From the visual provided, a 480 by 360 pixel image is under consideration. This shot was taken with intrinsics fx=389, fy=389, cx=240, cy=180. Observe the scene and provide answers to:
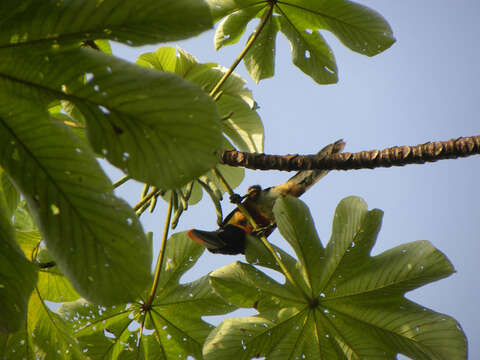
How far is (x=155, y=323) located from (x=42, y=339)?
0.43 metres

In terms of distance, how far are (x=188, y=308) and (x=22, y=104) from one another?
106 centimetres

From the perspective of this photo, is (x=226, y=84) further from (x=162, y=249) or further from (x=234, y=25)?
(x=162, y=249)

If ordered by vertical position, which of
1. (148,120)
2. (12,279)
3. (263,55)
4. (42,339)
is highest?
(263,55)

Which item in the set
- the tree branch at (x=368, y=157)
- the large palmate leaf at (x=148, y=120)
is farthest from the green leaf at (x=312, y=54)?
the large palmate leaf at (x=148, y=120)

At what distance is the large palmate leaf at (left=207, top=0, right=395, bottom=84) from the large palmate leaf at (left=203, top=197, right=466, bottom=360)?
65cm

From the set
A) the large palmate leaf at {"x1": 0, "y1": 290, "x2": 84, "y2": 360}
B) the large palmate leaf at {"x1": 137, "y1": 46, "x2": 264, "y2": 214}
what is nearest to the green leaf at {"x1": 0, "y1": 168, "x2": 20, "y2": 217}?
the large palmate leaf at {"x1": 0, "y1": 290, "x2": 84, "y2": 360}

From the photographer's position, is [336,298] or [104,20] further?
[336,298]

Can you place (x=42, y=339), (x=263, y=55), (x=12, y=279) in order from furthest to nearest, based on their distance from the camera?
(x=263, y=55) → (x=42, y=339) → (x=12, y=279)

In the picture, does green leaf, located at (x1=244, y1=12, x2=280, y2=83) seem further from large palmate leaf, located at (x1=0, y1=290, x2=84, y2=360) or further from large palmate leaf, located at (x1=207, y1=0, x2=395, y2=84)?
large palmate leaf, located at (x1=0, y1=290, x2=84, y2=360)

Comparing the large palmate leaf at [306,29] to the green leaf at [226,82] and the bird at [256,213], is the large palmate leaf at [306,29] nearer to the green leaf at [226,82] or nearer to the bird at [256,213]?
the green leaf at [226,82]

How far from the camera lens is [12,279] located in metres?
0.87

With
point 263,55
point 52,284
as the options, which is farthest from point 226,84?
point 52,284

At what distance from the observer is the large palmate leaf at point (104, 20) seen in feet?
2.44

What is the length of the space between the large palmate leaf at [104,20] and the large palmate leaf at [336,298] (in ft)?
2.64
